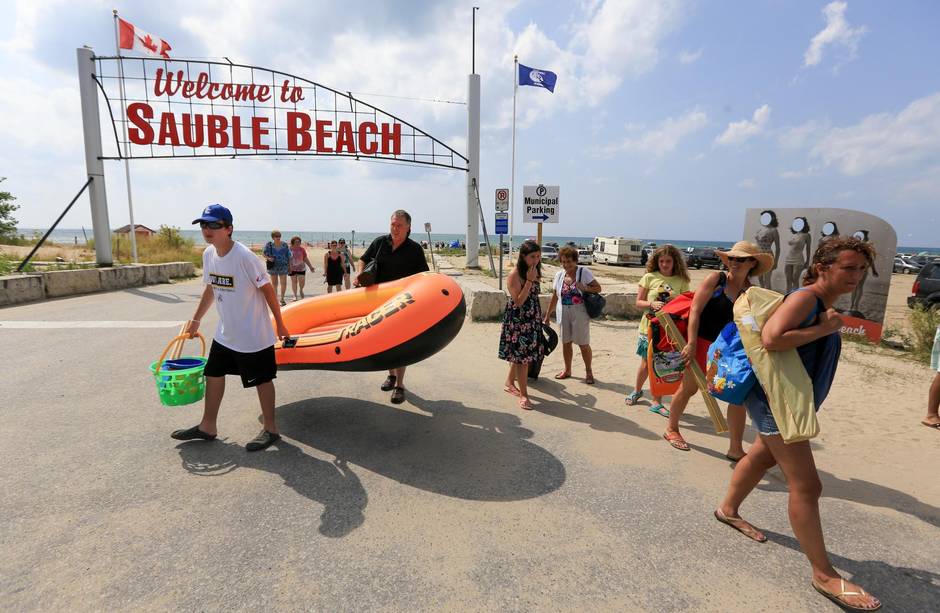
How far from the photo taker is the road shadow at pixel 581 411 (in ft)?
13.0

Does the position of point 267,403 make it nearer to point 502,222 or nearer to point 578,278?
point 578,278

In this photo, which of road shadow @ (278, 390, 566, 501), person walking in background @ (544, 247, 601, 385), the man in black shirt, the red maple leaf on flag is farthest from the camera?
the red maple leaf on flag

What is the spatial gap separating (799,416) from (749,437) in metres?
2.19

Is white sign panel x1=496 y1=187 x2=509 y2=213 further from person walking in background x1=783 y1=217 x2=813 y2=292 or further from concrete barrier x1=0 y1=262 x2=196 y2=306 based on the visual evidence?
concrete barrier x1=0 y1=262 x2=196 y2=306

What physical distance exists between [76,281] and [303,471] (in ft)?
38.4

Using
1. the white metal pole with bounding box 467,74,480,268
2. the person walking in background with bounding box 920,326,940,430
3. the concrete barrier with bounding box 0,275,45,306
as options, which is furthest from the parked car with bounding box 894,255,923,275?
the concrete barrier with bounding box 0,275,45,306

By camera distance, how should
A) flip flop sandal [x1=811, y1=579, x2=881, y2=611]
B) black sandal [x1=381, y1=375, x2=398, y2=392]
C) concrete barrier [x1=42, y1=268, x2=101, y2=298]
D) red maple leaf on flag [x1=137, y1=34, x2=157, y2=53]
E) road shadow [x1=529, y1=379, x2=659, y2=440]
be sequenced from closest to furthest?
flip flop sandal [x1=811, y1=579, x2=881, y2=611], road shadow [x1=529, y1=379, x2=659, y2=440], black sandal [x1=381, y1=375, x2=398, y2=392], concrete barrier [x1=42, y1=268, x2=101, y2=298], red maple leaf on flag [x1=137, y1=34, x2=157, y2=53]

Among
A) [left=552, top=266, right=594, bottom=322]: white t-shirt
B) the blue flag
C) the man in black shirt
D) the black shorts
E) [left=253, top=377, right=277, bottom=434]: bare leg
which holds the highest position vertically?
the blue flag

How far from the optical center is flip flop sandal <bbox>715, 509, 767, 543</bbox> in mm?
2459

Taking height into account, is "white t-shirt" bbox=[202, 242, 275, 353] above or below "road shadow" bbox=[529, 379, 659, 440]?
above

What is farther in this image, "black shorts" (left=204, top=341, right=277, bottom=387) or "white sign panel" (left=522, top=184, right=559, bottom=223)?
"white sign panel" (left=522, top=184, right=559, bottom=223)

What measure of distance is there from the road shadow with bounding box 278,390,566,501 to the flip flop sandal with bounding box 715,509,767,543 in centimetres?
95

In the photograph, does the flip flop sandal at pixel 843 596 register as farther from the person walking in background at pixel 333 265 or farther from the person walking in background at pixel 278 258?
the person walking in background at pixel 278 258

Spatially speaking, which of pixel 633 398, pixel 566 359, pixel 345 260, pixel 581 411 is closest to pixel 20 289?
pixel 345 260
